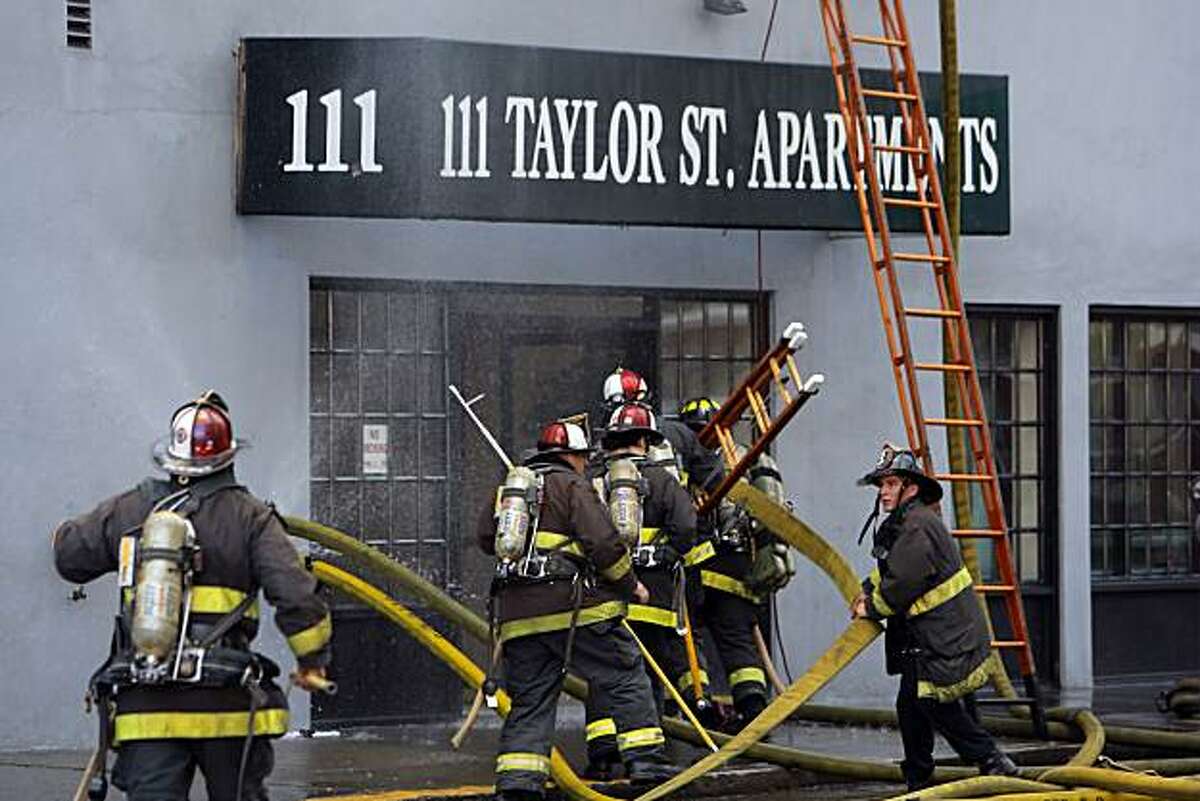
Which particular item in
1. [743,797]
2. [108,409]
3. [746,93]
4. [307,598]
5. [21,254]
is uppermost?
[746,93]

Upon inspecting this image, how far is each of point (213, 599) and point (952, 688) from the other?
3654 mm

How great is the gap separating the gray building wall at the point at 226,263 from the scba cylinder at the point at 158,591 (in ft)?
13.1

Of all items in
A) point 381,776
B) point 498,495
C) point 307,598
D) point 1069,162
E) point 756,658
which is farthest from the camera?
point 1069,162

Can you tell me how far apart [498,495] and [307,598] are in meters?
2.22

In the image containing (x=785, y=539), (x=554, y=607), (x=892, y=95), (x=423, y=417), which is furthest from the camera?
(x=892, y=95)

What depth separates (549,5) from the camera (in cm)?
1275

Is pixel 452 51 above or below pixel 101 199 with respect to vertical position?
above

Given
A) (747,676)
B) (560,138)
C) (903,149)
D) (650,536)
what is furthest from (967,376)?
(560,138)

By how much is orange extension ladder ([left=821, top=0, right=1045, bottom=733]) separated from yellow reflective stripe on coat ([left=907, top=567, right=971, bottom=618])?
1766 millimetres

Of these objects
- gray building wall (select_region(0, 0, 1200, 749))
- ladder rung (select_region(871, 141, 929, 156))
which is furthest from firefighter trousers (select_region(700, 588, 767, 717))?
ladder rung (select_region(871, 141, 929, 156))

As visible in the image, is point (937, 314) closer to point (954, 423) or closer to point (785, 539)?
point (954, 423)

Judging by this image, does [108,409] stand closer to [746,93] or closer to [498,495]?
[498,495]

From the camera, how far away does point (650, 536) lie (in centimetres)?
1137

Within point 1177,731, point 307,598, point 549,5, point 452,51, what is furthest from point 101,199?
Answer: point 1177,731
